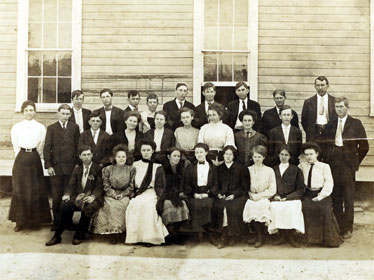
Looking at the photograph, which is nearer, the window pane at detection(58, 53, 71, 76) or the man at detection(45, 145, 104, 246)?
the man at detection(45, 145, 104, 246)

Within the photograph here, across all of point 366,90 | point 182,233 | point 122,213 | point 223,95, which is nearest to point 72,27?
point 223,95

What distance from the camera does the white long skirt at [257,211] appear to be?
118 inches

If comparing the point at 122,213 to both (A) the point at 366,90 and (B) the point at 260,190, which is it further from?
(A) the point at 366,90

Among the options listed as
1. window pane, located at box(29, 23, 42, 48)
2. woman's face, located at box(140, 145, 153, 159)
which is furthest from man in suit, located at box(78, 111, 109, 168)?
window pane, located at box(29, 23, 42, 48)

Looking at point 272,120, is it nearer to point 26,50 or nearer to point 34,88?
point 34,88

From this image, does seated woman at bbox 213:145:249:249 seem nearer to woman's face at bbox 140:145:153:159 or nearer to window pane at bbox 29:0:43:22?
woman's face at bbox 140:145:153:159

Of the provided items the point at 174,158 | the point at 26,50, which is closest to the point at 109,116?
the point at 174,158

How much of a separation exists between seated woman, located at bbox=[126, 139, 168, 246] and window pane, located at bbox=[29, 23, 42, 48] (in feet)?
4.99

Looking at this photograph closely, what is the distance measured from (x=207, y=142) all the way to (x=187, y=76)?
3.30 feet

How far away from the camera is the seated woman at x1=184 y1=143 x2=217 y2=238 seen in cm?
303

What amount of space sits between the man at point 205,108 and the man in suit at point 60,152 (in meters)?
1.02

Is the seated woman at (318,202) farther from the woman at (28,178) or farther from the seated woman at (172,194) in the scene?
the woman at (28,178)

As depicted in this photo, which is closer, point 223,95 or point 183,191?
point 183,191

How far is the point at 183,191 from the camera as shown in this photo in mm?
3084
